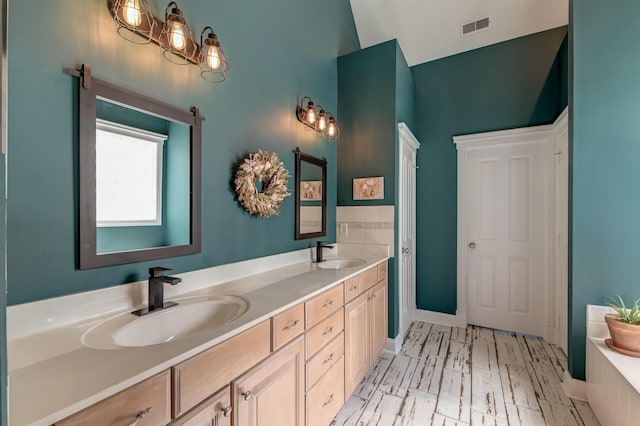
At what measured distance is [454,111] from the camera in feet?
11.0

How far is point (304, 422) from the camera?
1392 millimetres

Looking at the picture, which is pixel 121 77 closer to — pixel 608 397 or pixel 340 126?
pixel 340 126

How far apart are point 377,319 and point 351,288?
0.65 metres

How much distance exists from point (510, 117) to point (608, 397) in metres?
2.62

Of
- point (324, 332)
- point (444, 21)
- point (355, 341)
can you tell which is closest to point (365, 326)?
point (355, 341)

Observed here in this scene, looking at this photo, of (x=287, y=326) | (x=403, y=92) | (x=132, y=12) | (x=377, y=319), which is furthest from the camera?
(x=403, y=92)

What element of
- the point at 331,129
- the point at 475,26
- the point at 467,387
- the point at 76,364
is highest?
the point at 475,26

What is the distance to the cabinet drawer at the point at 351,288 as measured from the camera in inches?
72.6

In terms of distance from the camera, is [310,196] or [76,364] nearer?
[76,364]

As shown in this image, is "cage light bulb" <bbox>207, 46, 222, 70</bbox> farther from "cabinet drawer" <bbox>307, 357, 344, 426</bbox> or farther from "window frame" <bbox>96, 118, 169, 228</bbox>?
"cabinet drawer" <bbox>307, 357, 344, 426</bbox>

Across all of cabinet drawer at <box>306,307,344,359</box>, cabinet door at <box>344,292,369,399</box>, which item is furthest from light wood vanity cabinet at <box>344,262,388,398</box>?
cabinet drawer at <box>306,307,344,359</box>

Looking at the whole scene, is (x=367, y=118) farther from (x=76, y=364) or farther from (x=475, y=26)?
(x=76, y=364)

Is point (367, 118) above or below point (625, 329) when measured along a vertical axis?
above

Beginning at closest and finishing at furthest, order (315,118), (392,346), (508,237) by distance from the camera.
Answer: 1. (315,118)
2. (392,346)
3. (508,237)
